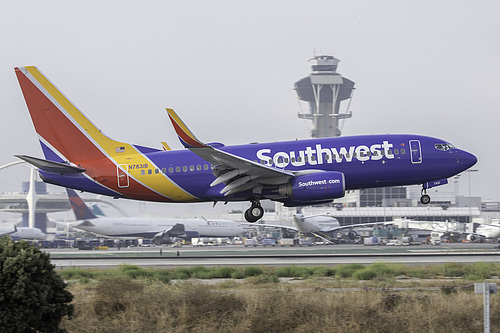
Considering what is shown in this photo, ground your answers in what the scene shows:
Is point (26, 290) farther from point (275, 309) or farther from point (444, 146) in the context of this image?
point (444, 146)

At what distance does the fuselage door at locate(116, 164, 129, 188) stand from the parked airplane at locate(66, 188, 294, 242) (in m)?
50.8

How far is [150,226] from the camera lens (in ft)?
294

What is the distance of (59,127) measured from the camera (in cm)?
3666

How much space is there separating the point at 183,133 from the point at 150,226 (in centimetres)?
6032

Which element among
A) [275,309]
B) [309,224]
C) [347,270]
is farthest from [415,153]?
[309,224]

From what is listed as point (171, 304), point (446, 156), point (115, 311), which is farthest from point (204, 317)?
point (446, 156)

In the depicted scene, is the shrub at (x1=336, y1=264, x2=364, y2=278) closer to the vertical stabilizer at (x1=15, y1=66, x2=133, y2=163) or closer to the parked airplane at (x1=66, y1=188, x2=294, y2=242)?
the vertical stabilizer at (x1=15, y1=66, x2=133, y2=163)

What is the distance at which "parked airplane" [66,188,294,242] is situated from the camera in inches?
3445

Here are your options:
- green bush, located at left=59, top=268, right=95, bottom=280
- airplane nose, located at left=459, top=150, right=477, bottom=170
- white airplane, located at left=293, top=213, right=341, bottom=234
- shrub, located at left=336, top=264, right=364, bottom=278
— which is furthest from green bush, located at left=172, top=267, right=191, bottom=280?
white airplane, located at left=293, top=213, right=341, bottom=234

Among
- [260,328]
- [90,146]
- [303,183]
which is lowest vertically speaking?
[260,328]

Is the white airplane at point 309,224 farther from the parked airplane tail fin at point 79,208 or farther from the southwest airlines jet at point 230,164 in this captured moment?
the southwest airlines jet at point 230,164

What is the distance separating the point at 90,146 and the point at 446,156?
20.1 metres

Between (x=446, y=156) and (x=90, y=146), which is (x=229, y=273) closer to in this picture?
(x=90, y=146)

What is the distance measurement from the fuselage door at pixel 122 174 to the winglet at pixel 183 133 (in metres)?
5.63
